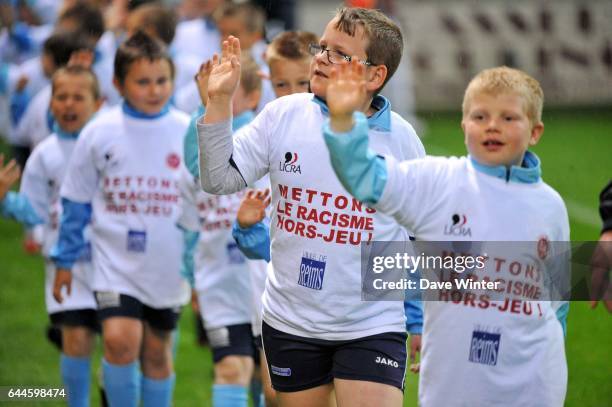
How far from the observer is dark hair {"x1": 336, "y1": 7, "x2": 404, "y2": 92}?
473 cm

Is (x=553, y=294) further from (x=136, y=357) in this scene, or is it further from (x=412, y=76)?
(x=412, y=76)

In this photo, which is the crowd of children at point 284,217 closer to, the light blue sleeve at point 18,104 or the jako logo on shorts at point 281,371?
the jako logo on shorts at point 281,371

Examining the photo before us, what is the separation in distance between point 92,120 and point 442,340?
10.4 ft

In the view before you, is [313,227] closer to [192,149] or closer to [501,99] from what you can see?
[501,99]

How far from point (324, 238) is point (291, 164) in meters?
0.32

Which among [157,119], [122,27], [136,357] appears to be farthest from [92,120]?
[122,27]

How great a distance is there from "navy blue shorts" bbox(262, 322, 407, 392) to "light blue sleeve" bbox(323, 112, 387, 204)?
883 millimetres

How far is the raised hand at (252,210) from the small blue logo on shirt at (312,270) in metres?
0.54

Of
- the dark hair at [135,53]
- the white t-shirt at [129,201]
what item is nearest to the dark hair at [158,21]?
the dark hair at [135,53]

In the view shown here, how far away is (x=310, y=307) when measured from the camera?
477 cm

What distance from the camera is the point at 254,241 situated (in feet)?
17.4

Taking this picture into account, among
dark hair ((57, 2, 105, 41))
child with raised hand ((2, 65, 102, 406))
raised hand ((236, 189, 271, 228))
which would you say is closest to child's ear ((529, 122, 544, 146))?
raised hand ((236, 189, 271, 228))

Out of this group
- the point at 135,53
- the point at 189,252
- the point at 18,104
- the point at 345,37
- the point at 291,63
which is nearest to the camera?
the point at 345,37
